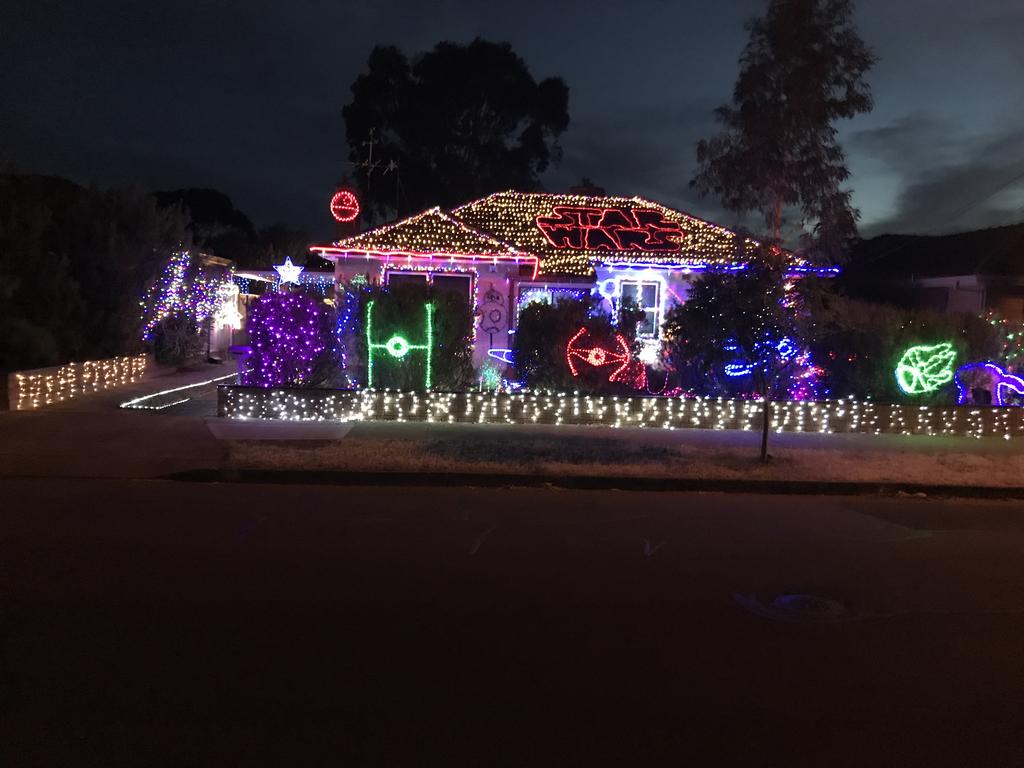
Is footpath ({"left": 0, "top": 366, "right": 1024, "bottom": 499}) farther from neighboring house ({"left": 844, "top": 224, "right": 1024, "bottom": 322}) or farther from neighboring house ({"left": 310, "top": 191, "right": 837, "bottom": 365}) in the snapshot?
neighboring house ({"left": 844, "top": 224, "right": 1024, "bottom": 322})

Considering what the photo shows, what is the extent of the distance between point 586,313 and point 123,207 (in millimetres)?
10916

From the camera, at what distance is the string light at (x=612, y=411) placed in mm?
14750

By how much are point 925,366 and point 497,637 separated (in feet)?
42.5

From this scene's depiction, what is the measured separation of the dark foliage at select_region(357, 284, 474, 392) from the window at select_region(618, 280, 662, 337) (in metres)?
7.21

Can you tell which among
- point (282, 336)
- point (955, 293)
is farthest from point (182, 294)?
point (955, 293)

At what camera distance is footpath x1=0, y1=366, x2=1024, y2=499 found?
34.9ft

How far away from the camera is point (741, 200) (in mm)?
21734

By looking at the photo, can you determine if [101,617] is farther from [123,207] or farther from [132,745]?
[123,207]

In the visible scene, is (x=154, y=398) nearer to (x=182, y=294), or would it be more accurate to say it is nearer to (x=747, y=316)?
(x=182, y=294)

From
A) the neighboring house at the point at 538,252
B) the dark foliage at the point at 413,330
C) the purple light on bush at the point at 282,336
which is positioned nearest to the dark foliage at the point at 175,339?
the neighboring house at the point at 538,252

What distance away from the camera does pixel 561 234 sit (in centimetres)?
2209

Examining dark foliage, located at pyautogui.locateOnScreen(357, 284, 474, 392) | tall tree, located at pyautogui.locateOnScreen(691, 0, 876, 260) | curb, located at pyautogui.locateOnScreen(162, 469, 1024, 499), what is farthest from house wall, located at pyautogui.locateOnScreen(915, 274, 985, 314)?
curb, located at pyautogui.locateOnScreen(162, 469, 1024, 499)

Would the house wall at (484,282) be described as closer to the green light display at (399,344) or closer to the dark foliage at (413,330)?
the dark foliage at (413,330)

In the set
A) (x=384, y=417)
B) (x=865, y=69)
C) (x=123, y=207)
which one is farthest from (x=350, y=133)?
(x=384, y=417)
